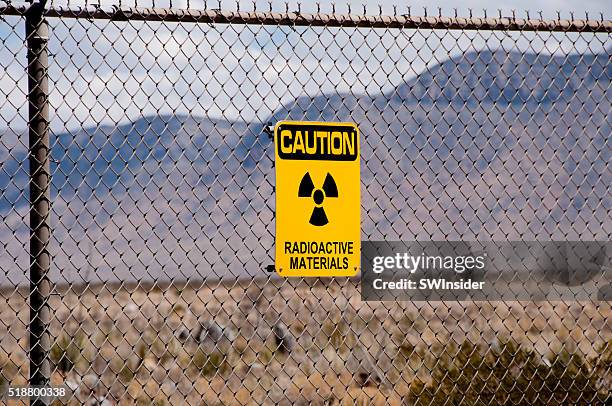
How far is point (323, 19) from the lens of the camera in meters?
5.29

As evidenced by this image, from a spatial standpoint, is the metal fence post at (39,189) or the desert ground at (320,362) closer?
the metal fence post at (39,189)

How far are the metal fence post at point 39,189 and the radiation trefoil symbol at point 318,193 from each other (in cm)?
117

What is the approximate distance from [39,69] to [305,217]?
54.2 inches

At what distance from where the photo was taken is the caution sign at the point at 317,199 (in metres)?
5.13

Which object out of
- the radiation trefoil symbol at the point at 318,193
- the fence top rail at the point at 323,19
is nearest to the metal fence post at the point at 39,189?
the fence top rail at the point at 323,19

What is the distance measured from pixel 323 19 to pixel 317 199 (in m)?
0.87

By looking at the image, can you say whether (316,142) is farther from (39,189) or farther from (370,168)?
(370,168)

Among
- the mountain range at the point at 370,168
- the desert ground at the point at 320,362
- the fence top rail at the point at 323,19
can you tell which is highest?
the fence top rail at the point at 323,19

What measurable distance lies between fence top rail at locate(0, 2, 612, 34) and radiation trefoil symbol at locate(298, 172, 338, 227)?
760 mm

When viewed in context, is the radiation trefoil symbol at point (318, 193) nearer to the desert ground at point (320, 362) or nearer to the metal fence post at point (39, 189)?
the desert ground at point (320, 362)

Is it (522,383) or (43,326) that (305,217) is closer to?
(43,326)

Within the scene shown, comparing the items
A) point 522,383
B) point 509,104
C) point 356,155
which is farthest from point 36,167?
point 522,383

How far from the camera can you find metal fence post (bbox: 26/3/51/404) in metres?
4.80

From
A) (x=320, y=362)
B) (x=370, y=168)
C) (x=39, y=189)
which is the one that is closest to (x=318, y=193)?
(x=39, y=189)
